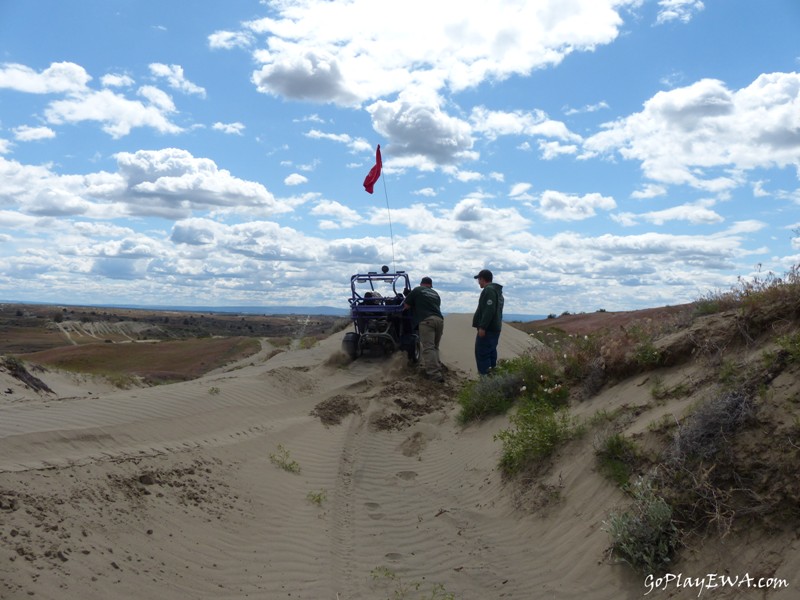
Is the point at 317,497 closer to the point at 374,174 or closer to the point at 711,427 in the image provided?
the point at 711,427

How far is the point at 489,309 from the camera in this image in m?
11.2

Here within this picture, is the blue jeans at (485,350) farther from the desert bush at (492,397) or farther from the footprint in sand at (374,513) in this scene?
the footprint in sand at (374,513)

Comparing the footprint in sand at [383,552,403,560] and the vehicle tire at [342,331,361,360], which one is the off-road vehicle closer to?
the vehicle tire at [342,331,361,360]

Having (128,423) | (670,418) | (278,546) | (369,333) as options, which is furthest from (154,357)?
(670,418)

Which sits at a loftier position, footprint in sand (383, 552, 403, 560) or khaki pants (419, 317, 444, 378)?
khaki pants (419, 317, 444, 378)

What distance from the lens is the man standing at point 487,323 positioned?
11258mm

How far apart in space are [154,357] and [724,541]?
25.4m

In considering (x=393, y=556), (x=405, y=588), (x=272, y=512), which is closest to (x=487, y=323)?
(x=272, y=512)

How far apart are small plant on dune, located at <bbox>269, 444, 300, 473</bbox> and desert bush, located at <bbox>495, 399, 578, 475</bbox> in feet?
8.83

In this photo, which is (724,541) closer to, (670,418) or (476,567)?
(670,418)

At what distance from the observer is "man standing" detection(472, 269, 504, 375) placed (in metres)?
11.3

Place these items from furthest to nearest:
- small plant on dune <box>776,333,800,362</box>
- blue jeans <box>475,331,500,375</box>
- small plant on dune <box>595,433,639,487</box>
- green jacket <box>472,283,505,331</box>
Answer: blue jeans <box>475,331,500,375</box>, green jacket <box>472,283,505,331</box>, small plant on dune <box>595,433,639,487</box>, small plant on dune <box>776,333,800,362</box>

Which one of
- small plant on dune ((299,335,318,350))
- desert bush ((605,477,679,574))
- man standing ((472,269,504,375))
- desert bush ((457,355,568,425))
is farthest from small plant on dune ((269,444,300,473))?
small plant on dune ((299,335,318,350))

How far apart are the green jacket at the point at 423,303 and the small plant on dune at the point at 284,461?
5831 mm
